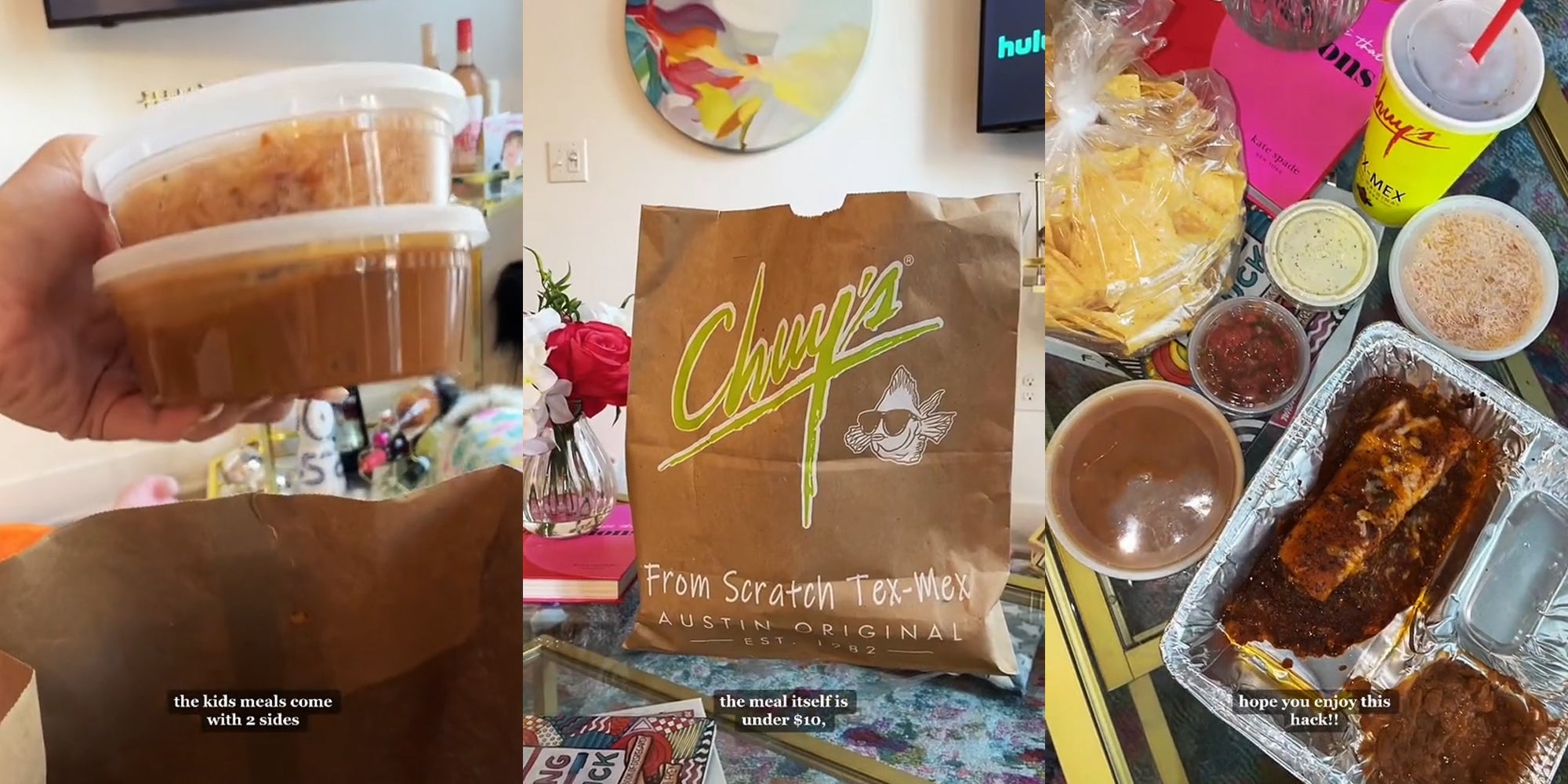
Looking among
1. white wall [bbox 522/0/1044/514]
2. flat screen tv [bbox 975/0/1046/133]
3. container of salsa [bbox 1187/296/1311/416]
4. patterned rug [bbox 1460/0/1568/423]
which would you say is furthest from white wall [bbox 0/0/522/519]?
patterned rug [bbox 1460/0/1568/423]

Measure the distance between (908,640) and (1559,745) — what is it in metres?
0.61

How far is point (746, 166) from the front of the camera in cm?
85

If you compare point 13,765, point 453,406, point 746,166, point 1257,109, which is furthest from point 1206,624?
point 13,765

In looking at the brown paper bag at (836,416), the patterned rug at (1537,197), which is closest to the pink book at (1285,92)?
the patterned rug at (1537,197)

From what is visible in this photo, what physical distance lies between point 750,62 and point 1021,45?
26 cm

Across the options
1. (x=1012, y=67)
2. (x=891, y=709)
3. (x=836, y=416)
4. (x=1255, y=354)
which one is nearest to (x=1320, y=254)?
(x=1255, y=354)

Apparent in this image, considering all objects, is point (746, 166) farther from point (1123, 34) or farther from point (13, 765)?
point (13, 765)

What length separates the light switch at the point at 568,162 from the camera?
33.9 inches

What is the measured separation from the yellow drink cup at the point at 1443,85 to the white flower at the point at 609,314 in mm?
708

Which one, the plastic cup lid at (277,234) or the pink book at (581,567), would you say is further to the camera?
the pink book at (581,567)
